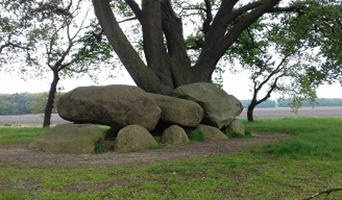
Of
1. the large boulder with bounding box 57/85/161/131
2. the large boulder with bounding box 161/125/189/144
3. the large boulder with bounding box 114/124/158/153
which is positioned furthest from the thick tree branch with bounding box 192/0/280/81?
the large boulder with bounding box 114/124/158/153

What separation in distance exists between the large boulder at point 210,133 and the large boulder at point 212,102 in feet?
1.48

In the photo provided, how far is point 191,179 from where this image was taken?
5641mm

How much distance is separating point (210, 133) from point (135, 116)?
3.30 metres

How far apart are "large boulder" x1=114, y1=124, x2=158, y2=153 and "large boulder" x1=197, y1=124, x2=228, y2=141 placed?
8.93ft

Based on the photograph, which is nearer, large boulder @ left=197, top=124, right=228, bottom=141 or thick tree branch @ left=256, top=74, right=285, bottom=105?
large boulder @ left=197, top=124, right=228, bottom=141

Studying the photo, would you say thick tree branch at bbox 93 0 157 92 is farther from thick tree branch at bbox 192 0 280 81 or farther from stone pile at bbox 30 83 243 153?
thick tree branch at bbox 192 0 280 81

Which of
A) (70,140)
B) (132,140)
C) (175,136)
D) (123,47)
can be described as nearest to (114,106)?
(132,140)

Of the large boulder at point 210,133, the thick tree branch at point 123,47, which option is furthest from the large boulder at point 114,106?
the thick tree branch at point 123,47

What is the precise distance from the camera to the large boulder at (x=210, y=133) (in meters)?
12.3

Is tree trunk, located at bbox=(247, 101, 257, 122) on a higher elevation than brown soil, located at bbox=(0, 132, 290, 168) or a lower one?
higher

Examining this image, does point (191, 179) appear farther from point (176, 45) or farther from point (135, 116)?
point (176, 45)

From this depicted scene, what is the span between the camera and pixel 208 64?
15.8 m

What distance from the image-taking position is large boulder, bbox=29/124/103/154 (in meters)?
9.70

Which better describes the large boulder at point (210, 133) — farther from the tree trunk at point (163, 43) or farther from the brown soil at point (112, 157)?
the tree trunk at point (163, 43)
